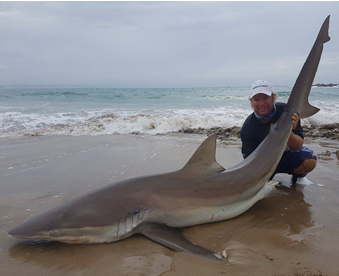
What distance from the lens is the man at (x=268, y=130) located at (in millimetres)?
3791

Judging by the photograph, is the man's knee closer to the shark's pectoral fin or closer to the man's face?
the man's face

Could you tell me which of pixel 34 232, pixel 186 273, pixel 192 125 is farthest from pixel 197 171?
pixel 192 125

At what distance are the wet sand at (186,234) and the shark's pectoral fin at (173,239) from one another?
6 centimetres

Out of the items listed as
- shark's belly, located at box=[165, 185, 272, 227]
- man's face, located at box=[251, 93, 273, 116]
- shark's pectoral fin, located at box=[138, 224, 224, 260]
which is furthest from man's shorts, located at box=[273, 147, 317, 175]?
shark's pectoral fin, located at box=[138, 224, 224, 260]

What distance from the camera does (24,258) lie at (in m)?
2.37

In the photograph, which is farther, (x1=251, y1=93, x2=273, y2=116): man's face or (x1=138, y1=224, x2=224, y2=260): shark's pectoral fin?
(x1=251, y1=93, x2=273, y2=116): man's face

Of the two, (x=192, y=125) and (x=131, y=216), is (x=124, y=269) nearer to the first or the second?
(x=131, y=216)

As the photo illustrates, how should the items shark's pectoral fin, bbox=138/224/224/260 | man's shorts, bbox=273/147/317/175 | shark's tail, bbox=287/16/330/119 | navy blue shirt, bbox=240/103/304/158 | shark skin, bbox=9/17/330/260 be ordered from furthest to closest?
man's shorts, bbox=273/147/317/175, navy blue shirt, bbox=240/103/304/158, shark's tail, bbox=287/16/330/119, shark skin, bbox=9/17/330/260, shark's pectoral fin, bbox=138/224/224/260

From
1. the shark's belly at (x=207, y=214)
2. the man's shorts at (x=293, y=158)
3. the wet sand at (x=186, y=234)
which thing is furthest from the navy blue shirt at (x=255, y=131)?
the shark's belly at (x=207, y=214)

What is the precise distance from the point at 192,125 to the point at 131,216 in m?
8.75

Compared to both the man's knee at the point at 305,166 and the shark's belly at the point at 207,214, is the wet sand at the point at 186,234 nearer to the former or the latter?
the shark's belly at the point at 207,214

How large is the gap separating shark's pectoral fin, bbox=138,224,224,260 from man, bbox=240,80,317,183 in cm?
188

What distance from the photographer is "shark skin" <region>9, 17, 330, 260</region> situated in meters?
2.47

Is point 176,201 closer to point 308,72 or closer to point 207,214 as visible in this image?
point 207,214
